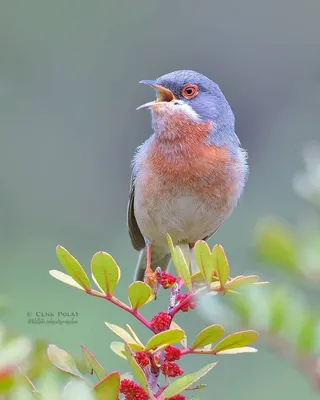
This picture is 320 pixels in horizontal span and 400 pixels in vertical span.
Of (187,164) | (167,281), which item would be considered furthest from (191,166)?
(167,281)

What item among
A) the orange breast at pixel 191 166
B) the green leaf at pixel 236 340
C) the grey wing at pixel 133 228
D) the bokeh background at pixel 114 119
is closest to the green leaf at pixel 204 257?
the green leaf at pixel 236 340

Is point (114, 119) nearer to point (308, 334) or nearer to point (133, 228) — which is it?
point (133, 228)

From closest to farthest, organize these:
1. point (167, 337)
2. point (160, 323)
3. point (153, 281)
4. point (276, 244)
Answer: point (276, 244) → point (167, 337) → point (160, 323) → point (153, 281)

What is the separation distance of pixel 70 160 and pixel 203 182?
6.30 metres

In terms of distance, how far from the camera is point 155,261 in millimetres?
4945

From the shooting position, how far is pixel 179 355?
1647 millimetres

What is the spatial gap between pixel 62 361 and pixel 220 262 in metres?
0.37

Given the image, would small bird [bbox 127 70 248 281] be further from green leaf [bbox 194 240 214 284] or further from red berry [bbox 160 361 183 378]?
green leaf [bbox 194 240 214 284]

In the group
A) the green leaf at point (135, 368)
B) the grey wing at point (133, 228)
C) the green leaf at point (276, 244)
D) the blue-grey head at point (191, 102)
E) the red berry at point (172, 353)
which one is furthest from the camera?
the grey wing at point (133, 228)

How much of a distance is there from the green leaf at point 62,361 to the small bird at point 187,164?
2.49m

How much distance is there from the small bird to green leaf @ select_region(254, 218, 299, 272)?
3.00 meters

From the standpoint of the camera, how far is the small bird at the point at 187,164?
4.03 meters

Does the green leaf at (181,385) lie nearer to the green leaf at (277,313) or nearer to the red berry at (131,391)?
the red berry at (131,391)

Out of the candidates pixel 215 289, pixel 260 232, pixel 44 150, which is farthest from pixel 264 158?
pixel 260 232
